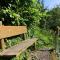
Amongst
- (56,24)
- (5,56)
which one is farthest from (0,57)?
(56,24)

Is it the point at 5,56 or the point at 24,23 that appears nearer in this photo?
the point at 5,56

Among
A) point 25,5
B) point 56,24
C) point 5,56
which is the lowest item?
point 56,24

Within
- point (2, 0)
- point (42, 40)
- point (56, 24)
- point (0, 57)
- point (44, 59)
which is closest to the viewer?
point (0, 57)

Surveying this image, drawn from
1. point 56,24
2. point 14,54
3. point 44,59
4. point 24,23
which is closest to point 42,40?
point 24,23

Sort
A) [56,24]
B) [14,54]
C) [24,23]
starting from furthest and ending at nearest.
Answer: [56,24]
[24,23]
[14,54]

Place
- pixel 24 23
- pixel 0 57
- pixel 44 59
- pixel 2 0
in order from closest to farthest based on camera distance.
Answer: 1. pixel 0 57
2. pixel 44 59
3. pixel 2 0
4. pixel 24 23

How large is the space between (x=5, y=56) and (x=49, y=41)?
309 inches

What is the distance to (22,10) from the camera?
9.77 meters

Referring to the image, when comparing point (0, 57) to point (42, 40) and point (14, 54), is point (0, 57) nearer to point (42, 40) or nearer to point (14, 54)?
point (14, 54)

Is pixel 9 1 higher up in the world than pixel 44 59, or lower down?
higher up

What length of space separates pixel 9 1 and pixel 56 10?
523 inches

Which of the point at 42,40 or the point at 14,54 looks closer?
the point at 14,54

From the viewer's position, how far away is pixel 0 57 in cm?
Answer: 489

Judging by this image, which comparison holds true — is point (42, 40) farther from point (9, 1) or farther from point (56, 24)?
point (56, 24)
